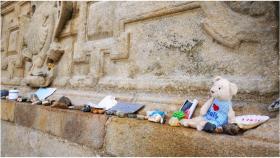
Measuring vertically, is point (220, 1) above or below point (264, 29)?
above

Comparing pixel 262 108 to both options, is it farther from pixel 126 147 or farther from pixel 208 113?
pixel 126 147

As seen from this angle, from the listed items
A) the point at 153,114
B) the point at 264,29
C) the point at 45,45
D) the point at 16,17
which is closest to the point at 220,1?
the point at 264,29

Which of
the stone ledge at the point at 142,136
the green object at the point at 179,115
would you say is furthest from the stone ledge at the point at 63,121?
the green object at the point at 179,115

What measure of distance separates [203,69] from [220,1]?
0.46 meters

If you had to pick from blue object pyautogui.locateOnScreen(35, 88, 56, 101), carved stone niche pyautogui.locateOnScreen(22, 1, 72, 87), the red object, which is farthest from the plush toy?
carved stone niche pyautogui.locateOnScreen(22, 1, 72, 87)

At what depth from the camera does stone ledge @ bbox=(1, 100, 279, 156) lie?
48.0 inches

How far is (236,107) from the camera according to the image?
1.60m

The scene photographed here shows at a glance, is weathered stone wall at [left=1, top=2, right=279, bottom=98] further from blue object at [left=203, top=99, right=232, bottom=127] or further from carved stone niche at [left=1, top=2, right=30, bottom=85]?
carved stone niche at [left=1, top=2, right=30, bottom=85]

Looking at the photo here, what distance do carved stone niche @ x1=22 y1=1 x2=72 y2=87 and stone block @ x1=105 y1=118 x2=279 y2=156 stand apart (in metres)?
1.70

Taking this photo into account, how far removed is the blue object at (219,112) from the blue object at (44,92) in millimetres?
2118

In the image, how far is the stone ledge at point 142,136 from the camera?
1219 millimetres

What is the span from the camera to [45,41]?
11.3 feet

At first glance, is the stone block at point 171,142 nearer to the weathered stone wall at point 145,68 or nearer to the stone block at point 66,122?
the weathered stone wall at point 145,68

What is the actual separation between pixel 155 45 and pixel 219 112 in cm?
89
